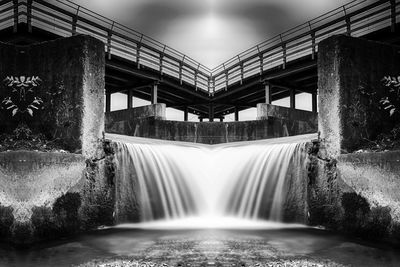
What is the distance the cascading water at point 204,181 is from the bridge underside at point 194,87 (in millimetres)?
8200

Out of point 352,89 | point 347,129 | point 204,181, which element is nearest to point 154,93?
point 204,181

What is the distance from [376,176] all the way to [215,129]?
9517 mm

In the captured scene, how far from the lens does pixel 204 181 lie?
8.91 m

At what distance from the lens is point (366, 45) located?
680cm

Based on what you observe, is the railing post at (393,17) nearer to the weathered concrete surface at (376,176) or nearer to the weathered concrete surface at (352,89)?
the weathered concrete surface at (352,89)

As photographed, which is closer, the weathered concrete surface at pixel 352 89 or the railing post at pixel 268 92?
the weathered concrete surface at pixel 352 89

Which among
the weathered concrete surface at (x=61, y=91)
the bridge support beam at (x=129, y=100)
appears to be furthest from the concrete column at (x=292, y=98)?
the weathered concrete surface at (x=61, y=91)

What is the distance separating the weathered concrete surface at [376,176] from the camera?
211 inches

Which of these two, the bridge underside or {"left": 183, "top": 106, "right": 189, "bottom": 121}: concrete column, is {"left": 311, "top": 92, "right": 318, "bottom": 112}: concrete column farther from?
{"left": 183, "top": 106, "right": 189, "bottom": 121}: concrete column

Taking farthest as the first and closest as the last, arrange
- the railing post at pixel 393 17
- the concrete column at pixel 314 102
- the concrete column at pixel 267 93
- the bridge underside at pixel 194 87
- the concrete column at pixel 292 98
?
1. the concrete column at pixel 314 102
2. the concrete column at pixel 292 98
3. the concrete column at pixel 267 93
4. the bridge underside at pixel 194 87
5. the railing post at pixel 393 17

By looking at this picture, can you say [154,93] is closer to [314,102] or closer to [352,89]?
[314,102]

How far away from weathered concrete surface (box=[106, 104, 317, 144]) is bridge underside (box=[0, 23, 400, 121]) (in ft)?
9.63

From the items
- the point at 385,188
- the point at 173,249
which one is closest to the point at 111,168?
the point at 173,249

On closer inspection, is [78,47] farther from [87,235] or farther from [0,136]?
[87,235]
